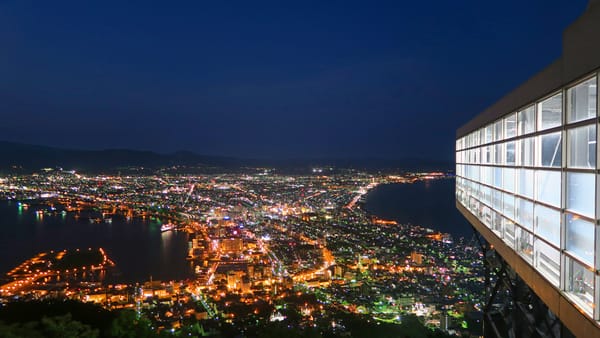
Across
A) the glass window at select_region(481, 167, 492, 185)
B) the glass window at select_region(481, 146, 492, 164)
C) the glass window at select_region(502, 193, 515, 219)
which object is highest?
the glass window at select_region(481, 146, 492, 164)

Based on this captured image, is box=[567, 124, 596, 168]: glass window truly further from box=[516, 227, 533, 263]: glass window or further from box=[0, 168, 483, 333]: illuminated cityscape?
box=[0, 168, 483, 333]: illuminated cityscape

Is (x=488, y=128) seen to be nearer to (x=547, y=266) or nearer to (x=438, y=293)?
(x=547, y=266)

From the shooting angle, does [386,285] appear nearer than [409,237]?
Yes

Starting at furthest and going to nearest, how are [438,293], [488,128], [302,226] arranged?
[302,226] → [438,293] → [488,128]

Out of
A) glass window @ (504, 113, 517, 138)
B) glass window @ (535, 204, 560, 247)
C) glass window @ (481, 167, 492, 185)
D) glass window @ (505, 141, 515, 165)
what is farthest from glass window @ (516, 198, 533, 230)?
glass window @ (481, 167, 492, 185)

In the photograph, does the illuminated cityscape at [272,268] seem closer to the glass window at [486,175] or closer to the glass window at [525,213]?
the glass window at [486,175]

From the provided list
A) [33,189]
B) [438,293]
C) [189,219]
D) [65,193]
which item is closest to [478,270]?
[438,293]

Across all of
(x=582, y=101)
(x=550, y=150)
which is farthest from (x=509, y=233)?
(x=582, y=101)

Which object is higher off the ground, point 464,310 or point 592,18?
point 592,18
